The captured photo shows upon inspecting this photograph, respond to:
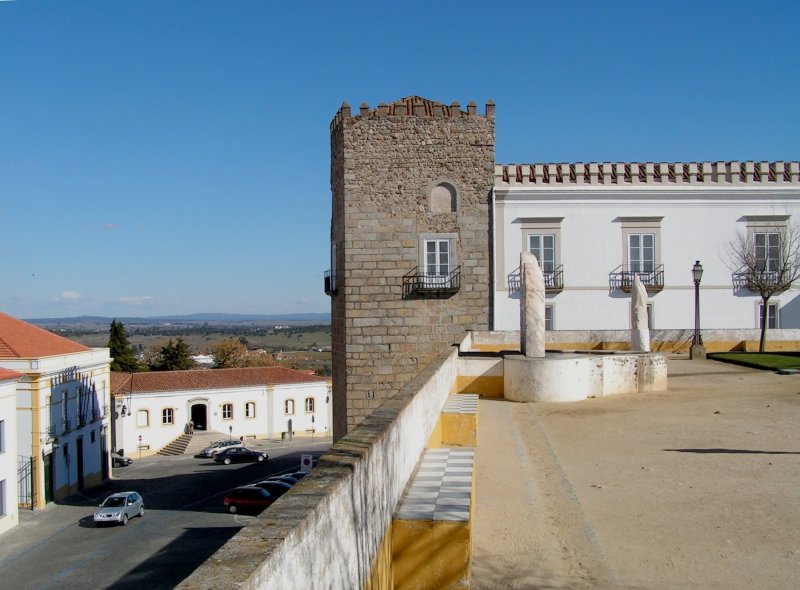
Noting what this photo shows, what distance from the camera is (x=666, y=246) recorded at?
21812 mm

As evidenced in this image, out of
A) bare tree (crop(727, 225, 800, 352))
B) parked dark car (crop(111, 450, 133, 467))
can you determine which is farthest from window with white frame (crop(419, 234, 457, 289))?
parked dark car (crop(111, 450, 133, 467))

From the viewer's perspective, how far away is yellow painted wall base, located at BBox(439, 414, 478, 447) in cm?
811

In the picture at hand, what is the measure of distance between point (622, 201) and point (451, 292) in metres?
5.68

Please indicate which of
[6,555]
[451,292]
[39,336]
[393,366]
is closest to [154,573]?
[6,555]

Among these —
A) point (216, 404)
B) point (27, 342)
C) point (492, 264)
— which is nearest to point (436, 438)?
point (492, 264)

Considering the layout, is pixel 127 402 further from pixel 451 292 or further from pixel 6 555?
pixel 451 292

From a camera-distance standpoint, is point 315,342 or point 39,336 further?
point 315,342

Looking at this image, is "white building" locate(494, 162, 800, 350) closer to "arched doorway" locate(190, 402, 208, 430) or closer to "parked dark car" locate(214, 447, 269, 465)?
"parked dark car" locate(214, 447, 269, 465)

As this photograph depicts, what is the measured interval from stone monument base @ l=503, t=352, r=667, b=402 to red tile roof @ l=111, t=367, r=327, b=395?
39.8 meters

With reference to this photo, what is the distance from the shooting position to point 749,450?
7.98m

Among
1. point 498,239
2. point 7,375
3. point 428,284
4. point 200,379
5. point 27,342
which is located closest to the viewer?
point 428,284

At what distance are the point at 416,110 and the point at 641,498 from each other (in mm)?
15208

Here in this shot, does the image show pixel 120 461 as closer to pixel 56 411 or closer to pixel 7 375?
pixel 56 411

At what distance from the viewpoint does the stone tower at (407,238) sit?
19828mm
